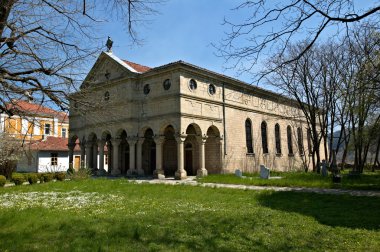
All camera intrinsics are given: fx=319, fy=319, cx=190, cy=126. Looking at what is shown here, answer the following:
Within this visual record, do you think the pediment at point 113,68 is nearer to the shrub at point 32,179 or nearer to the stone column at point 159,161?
the stone column at point 159,161

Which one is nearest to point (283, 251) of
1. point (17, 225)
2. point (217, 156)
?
point (17, 225)

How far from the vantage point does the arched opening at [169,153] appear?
3192 cm

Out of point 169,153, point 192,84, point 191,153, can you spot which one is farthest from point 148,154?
point 192,84

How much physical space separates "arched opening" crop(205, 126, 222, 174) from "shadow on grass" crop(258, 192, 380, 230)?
47.6 feet

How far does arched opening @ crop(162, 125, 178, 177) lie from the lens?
3192 centimetres

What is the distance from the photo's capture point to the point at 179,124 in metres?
26.1

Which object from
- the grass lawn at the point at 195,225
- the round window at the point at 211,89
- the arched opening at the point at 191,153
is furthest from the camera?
the arched opening at the point at 191,153

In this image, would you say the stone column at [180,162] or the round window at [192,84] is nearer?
the stone column at [180,162]

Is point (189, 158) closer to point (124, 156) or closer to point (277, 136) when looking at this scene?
point (124, 156)

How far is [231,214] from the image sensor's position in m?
9.81

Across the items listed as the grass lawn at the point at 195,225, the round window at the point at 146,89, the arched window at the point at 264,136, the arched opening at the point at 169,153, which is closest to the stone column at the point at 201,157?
the arched opening at the point at 169,153

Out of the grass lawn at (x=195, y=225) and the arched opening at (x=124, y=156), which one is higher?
the arched opening at (x=124, y=156)

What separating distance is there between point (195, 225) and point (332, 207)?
5.63 m

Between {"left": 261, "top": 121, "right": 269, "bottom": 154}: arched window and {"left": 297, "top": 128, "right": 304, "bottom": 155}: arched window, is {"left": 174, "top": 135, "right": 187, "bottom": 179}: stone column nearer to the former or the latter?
{"left": 261, "top": 121, "right": 269, "bottom": 154}: arched window
